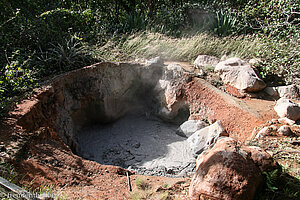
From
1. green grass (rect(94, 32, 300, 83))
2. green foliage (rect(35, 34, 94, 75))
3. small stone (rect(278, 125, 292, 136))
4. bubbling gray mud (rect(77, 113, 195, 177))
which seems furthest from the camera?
green grass (rect(94, 32, 300, 83))

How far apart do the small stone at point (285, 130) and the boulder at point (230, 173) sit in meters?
1.39

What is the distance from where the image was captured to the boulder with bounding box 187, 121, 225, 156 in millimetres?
4406

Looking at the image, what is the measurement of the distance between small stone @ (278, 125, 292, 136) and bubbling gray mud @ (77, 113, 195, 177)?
1.62 m

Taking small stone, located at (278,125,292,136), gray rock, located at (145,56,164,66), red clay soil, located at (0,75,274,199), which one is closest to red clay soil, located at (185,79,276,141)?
small stone, located at (278,125,292,136)

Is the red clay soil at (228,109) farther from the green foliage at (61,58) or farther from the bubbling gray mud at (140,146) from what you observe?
the green foliage at (61,58)

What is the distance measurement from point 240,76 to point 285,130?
6.14 feet

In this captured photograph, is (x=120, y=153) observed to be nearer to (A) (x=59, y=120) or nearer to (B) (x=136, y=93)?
(A) (x=59, y=120)

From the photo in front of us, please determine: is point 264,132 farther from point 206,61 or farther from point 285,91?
point 206,61

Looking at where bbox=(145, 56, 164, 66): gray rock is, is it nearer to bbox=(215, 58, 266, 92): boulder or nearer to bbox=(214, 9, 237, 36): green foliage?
bbox=(215, 58, 266, 92): boulder

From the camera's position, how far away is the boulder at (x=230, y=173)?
213 cm

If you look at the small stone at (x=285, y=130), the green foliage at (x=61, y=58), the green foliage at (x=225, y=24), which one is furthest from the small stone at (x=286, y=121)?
the green foliage at (x=61, y=58)

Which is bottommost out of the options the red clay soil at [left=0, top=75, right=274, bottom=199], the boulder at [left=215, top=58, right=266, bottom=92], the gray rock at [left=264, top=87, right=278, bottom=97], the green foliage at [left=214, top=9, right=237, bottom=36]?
the red clay soil at [left=0, top=75, right=274, bottom=199]

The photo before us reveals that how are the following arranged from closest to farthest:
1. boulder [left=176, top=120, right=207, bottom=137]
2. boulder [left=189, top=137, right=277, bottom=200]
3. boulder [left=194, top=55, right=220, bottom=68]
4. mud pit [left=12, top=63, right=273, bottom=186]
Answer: boulder [left=189, top=137, right=277, bottom=200]
mud pit [left=12, top=63, right=273, bottom=186]
boulder [left=176, top=120, right=207, bottom=137]
boulder [left=194, top=55, right=220, bottom=68]

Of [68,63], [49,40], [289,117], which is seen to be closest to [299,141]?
[289,117]
